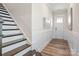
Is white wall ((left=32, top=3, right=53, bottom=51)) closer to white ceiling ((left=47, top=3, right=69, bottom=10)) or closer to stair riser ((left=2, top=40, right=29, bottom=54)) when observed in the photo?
white ceiling ((left=47, top=3, right=69, bottom=10))

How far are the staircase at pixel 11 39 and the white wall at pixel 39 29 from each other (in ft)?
0.41

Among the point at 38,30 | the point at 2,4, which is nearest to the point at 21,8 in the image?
the point at 2,4

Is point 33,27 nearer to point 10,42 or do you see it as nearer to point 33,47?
point 33,47

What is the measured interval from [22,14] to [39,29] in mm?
346

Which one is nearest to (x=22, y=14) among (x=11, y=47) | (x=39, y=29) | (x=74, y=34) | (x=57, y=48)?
(x=39, y=29)

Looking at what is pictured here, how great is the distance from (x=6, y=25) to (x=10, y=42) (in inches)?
10.1

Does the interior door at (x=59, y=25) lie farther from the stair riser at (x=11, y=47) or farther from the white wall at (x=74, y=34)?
the stair riser at (x=11, y=47)

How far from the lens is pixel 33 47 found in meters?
1.53

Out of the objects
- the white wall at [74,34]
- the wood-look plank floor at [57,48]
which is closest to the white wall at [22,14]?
the wood-look plank floor at [57,48]

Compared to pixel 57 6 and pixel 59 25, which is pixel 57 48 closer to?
pixel 59 25

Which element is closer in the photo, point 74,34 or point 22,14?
point 22,14

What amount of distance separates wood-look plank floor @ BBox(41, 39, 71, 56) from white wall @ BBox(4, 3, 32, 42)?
31 centimetres

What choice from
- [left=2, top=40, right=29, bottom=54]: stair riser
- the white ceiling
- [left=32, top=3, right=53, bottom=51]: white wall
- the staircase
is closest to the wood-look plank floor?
[left=32, top=3, right=53, bottom=51]: white wall

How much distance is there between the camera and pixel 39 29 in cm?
157
